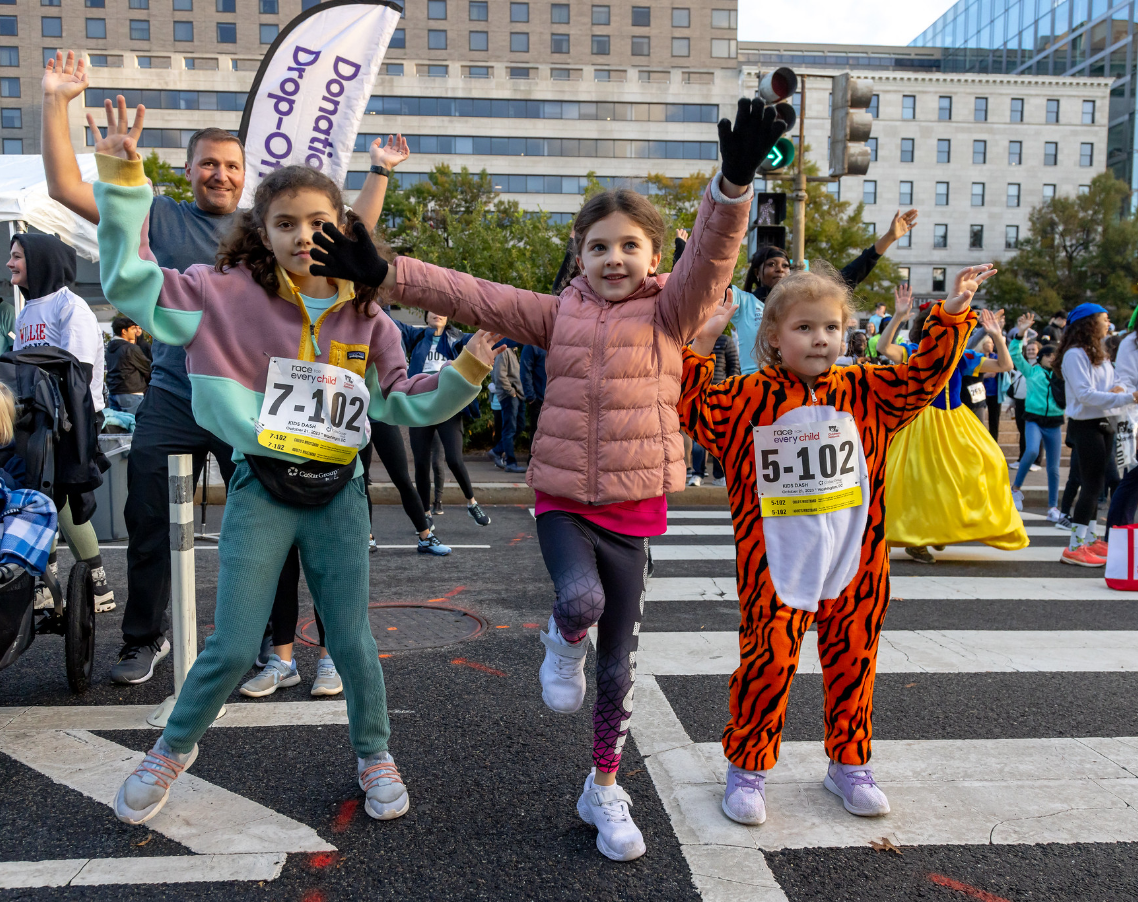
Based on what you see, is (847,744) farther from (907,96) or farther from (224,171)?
(907,96)

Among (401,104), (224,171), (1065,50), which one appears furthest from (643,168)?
(224,171)

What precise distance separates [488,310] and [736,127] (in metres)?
0.89

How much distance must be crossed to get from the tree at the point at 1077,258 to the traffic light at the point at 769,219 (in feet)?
179

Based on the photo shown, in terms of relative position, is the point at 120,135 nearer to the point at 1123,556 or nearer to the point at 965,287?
the point at 965,287

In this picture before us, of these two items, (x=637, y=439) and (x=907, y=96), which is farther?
(x=907, y=96)

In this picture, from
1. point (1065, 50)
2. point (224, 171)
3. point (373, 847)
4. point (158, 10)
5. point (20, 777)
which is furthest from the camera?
point (1065, 50)

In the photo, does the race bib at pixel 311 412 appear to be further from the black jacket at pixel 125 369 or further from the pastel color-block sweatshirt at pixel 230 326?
the black jacket at pixel 125 369

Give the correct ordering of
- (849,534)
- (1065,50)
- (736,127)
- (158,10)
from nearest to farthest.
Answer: (736,127)
(849,534)
(158,10)
(1065,50)

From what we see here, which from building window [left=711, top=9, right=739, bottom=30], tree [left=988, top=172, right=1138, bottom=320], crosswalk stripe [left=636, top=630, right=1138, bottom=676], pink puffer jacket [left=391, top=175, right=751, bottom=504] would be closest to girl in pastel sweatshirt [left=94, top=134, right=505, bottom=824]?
pink puffer jacket [left=391, top=175, right=751, bottom=504]

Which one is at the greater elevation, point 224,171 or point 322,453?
point 224,171

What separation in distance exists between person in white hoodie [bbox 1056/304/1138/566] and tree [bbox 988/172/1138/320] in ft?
187

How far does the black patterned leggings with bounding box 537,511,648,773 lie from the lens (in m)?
2.74

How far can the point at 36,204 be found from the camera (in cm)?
1079

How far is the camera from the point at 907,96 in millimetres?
75000
